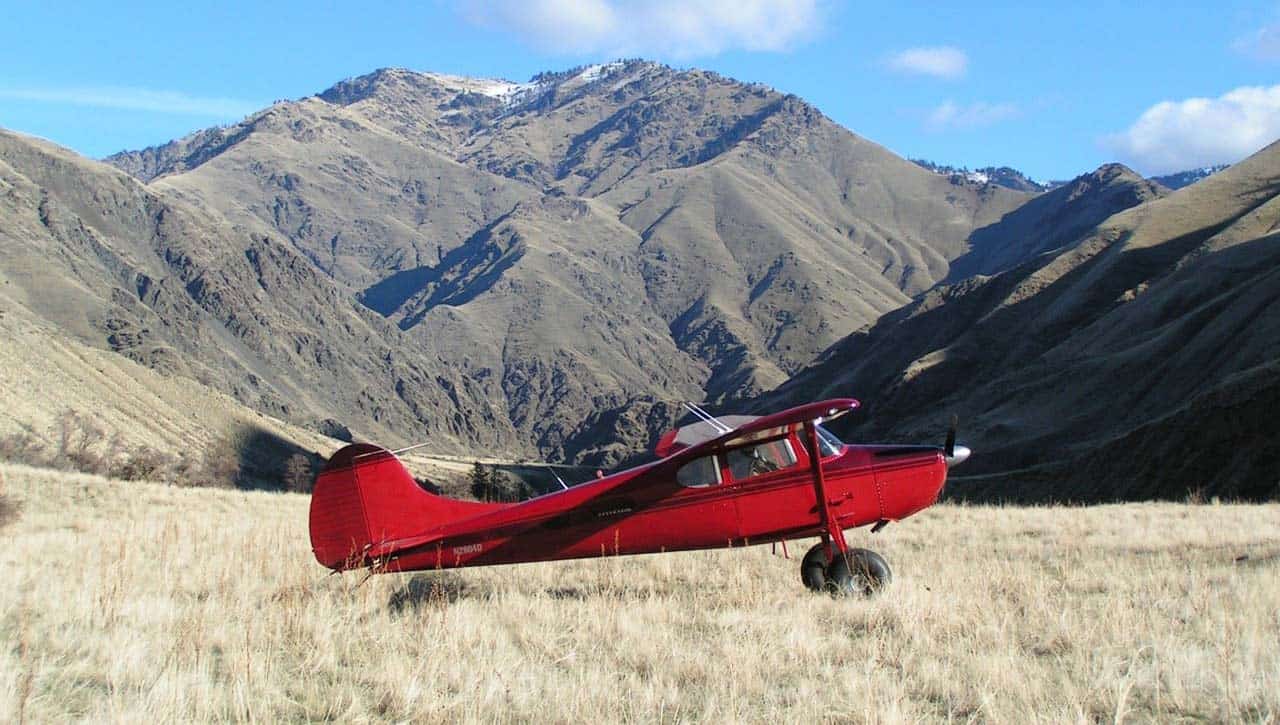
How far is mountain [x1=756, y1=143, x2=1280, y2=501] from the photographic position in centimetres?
4284

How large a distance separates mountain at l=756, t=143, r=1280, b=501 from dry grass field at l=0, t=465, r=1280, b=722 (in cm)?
2900

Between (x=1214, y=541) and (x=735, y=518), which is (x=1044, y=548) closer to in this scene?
(x=1214, y=541)

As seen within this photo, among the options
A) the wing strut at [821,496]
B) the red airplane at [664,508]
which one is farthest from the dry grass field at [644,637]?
the wing strut at [821,496]

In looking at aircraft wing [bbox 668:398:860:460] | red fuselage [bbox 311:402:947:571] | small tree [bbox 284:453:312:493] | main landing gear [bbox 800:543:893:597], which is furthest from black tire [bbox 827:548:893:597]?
small tree [bbox 284:453:312:493]

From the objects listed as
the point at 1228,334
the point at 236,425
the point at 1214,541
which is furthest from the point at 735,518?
the point at 236,425

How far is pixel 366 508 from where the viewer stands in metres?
10.6

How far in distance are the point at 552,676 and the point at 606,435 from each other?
171693mm

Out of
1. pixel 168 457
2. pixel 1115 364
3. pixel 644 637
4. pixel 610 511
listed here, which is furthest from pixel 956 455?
pixel 168 457

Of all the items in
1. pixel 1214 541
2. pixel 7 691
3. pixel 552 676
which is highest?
pixel 7 691

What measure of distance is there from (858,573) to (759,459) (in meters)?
1.55

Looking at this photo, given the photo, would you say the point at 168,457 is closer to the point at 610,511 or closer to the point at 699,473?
the point at 610,511

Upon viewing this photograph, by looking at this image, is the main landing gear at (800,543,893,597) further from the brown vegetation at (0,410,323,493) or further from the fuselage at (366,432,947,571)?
the brown vegetation at (0,410,323,493)

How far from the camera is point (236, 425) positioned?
11600 centimetres

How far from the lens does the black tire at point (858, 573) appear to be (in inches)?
392
